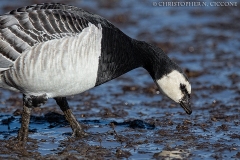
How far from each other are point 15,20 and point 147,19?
33.1 ft

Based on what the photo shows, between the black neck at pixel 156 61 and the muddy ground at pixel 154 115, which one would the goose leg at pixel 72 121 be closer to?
the muddy ground at pixel 154 115

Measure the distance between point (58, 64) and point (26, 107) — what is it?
0.92 metres

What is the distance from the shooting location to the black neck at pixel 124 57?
27.3 ft

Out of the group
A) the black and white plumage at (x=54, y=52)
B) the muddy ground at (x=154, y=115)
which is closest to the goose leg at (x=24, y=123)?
the black and white plumage at (x=54, y=52)

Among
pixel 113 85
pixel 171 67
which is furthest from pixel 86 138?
pixel 113 85

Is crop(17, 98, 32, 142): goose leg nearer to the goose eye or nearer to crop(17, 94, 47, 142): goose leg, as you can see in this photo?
crop(17, 94, 47, 142): goose leg

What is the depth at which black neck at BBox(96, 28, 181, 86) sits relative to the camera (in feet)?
27.3

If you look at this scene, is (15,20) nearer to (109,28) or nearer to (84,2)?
(109,28)

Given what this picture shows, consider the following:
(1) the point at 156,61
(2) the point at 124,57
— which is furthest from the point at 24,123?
(1) the point at 156,61

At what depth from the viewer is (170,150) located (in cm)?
823

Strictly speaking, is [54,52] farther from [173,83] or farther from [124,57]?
[173,83]

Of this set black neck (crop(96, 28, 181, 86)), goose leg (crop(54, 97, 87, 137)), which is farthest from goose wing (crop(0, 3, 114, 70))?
goose leg (crop(54, 97, 87, 137))

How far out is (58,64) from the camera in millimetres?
7895

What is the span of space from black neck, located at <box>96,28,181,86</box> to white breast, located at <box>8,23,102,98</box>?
0.80ft
